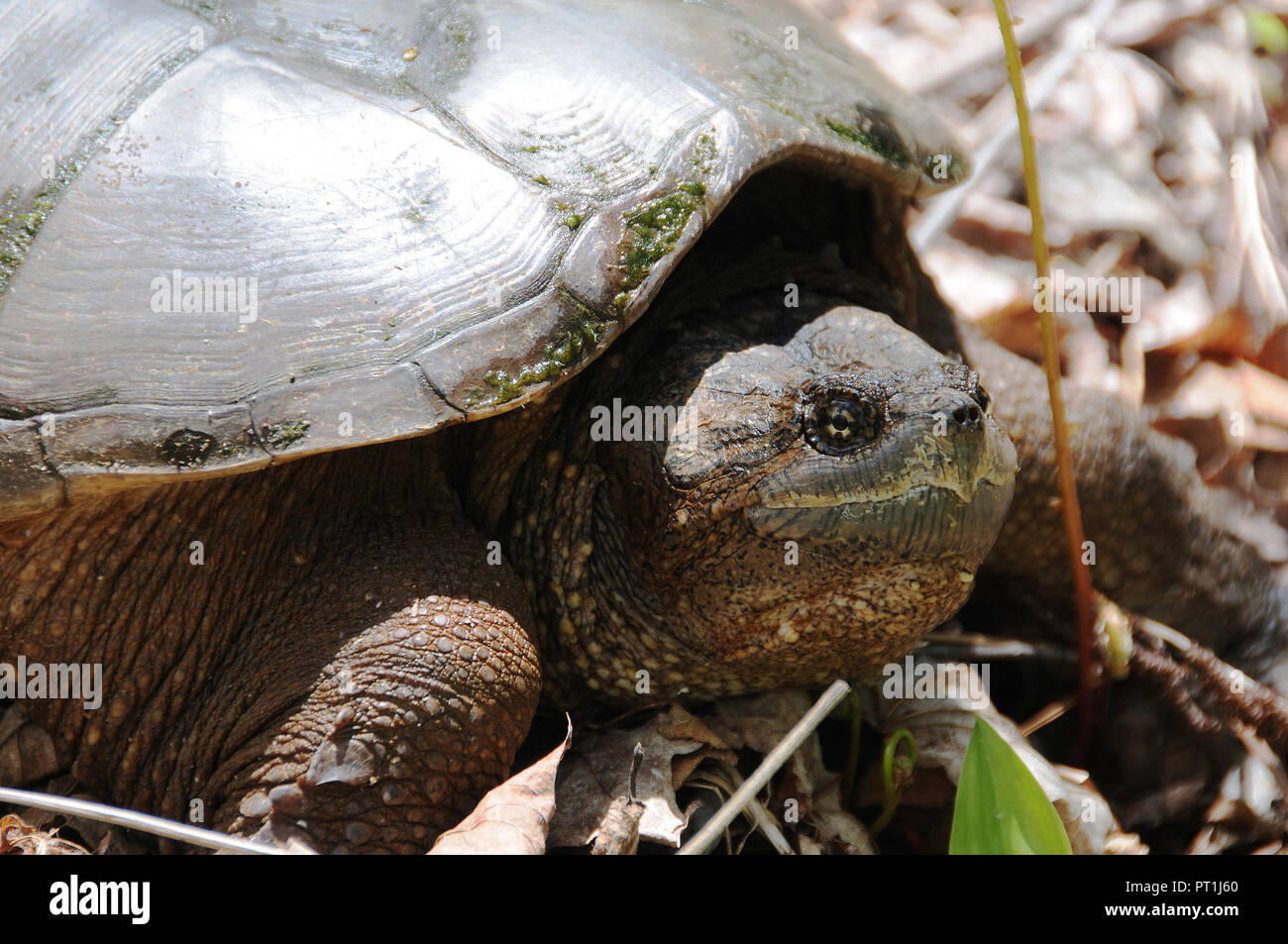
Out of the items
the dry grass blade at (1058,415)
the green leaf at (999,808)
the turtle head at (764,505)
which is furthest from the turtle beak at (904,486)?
the dry grass blade at (1058,415)

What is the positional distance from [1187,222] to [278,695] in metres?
3.98

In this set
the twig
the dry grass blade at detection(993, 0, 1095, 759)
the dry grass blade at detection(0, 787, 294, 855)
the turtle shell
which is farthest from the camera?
the twig

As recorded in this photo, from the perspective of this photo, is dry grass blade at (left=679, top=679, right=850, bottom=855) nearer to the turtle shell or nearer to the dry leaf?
the dry leaf

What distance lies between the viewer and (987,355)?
132 inches

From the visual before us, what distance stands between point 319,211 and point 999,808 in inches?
70.1

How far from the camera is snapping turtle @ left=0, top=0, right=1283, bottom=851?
7.34 ft

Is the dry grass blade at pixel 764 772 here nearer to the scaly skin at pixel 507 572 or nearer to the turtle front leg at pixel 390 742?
the scaly skin at pixel 507 572

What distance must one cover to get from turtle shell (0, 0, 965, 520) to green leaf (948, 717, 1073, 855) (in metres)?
1.11

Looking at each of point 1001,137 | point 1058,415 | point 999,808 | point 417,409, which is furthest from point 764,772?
point 1001,137

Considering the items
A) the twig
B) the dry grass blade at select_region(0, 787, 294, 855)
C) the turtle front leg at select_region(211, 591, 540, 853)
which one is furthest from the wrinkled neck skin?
the twig

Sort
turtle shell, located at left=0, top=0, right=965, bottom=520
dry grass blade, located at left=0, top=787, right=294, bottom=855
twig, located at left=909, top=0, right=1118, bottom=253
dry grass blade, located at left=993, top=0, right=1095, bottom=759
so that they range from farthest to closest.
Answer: twig, located at left=909, top=0, right=1118, bottom=253
dry grass blade, located at left=993, top=0, right=1095, bottom=759
turtle shell, located at left=0, top=0, right=965, bottom=520
dry grass blade, located at left=0, top=787, right=294, bottom=855

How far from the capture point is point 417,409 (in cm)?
222

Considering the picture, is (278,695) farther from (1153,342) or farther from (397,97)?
(1153,342)
